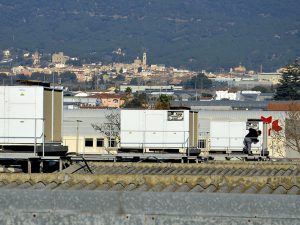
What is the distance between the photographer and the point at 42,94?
26.1 m

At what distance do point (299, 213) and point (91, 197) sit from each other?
2.12 meters

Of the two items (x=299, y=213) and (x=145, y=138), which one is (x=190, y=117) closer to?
(x=145, y=138)

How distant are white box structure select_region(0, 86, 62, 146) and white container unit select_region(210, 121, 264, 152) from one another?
2714 centimetres

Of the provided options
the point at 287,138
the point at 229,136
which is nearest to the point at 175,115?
the point at 229,136

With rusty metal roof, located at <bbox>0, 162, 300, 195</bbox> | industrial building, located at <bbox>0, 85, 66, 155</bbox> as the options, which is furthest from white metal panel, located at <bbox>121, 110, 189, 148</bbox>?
rusty metal roof, located at <bbox>0, 162, 300, 195</bbox>

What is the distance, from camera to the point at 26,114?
26438 millimetres

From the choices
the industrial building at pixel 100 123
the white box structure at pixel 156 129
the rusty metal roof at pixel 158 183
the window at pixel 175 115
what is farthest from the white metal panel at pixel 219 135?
the rusty metal roof at pixel 158 183

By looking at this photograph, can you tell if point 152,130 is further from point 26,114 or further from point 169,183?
point 169,183

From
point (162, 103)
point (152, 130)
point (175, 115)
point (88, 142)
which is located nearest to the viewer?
point (175, 115)

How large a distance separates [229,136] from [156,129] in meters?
13.5

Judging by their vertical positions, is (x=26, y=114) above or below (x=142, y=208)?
above

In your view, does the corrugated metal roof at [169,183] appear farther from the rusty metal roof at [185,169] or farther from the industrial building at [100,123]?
the industrial building at [100,123]

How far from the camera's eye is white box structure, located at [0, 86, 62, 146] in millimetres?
26062

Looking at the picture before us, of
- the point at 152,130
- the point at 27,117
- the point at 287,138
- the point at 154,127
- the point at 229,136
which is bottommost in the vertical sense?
the point at 287,138
